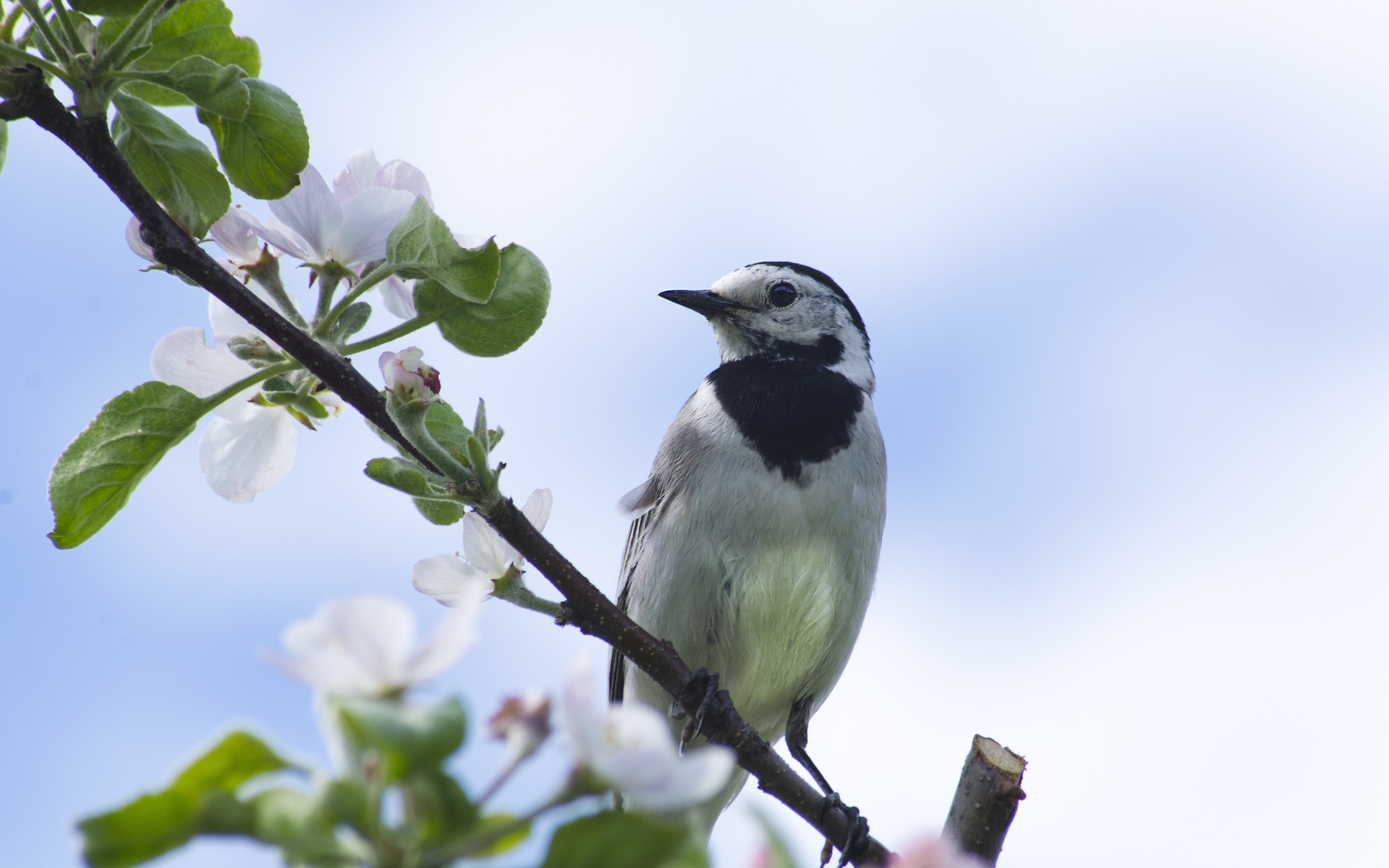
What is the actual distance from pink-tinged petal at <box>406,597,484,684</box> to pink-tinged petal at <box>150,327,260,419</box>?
1.34 meters

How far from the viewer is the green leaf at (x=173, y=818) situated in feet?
3.15

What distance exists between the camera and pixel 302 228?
2.06 meters

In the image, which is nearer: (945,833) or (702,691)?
(945,833)

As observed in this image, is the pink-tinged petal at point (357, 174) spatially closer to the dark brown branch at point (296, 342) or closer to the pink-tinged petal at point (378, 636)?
the dark brown branch at point (296, 342)

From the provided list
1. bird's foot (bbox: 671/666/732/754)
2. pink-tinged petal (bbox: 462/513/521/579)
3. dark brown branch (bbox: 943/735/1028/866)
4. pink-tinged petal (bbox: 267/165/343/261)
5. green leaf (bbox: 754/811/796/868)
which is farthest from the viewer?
bird's foot (bbox: 671/666/732/754)

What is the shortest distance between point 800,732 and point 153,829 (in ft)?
15.8

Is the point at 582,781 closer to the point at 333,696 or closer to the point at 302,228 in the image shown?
the point at 333,696

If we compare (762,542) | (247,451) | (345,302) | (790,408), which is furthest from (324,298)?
(790,408)

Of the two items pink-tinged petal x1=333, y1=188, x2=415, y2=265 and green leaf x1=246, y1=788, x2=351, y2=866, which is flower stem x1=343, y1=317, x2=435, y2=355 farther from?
green leaf x1=246, y1=788, x2=351, y2=866

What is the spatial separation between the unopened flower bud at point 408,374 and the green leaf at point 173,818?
3.45 ft

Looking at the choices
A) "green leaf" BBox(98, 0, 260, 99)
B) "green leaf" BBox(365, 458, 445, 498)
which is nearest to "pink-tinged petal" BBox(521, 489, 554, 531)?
"green leaf" BBox(365, 458, 445, 498)

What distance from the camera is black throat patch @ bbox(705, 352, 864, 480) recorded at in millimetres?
4973

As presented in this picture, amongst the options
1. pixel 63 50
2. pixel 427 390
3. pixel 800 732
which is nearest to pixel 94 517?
pixel 427 390

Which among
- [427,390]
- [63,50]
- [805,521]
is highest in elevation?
[63,50]
